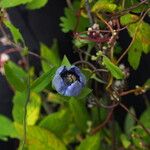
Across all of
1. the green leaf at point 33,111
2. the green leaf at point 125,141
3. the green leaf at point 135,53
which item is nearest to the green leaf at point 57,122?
the green leaf at point 33,111

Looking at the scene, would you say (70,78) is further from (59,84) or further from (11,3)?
(11,3)

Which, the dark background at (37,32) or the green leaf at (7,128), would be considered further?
the dark background at (37,32)

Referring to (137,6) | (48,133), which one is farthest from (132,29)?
(48,133)

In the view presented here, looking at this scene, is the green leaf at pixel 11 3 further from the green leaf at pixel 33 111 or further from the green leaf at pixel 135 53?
the green leaf at pixel 33 111

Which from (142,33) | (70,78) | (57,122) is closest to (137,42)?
(142,33)

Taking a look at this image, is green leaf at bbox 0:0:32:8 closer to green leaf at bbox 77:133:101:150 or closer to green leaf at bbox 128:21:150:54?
green leaf at bbox 128:21:150:54
